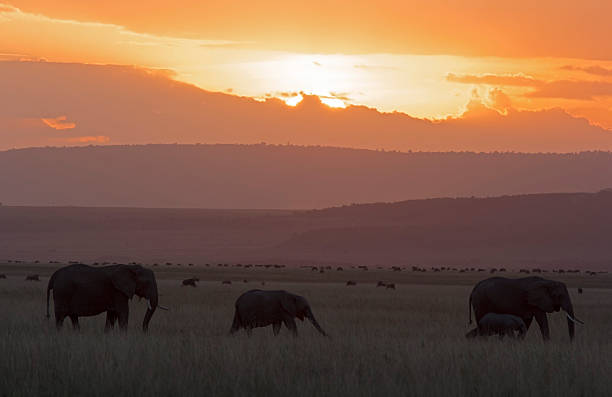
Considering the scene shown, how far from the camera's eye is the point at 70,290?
23562mm

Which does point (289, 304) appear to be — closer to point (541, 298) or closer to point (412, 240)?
point (541, 298)

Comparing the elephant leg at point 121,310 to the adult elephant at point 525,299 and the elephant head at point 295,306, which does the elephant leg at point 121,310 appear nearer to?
the elephant head at point 295,306

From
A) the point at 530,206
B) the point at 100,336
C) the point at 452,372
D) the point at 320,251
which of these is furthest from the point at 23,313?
the point at 530,206

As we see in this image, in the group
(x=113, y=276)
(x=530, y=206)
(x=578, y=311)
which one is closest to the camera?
(x=113, y=276)

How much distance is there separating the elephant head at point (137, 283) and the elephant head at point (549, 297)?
8.17 metres

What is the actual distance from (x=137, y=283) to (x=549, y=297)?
8.89m

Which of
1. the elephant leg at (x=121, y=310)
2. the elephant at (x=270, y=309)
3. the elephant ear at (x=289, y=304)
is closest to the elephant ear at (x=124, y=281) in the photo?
the elephant leg at (x=121, y=310)

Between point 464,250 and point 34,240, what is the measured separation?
7313 centimetres

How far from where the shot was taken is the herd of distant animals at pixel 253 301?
23.4 meters

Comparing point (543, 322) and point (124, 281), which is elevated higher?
point (124, 281)

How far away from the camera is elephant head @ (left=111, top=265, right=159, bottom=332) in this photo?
76.7 feet

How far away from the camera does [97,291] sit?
926 inches

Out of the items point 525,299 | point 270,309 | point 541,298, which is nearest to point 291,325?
point 270,309

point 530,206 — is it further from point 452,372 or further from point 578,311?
point 452,372
